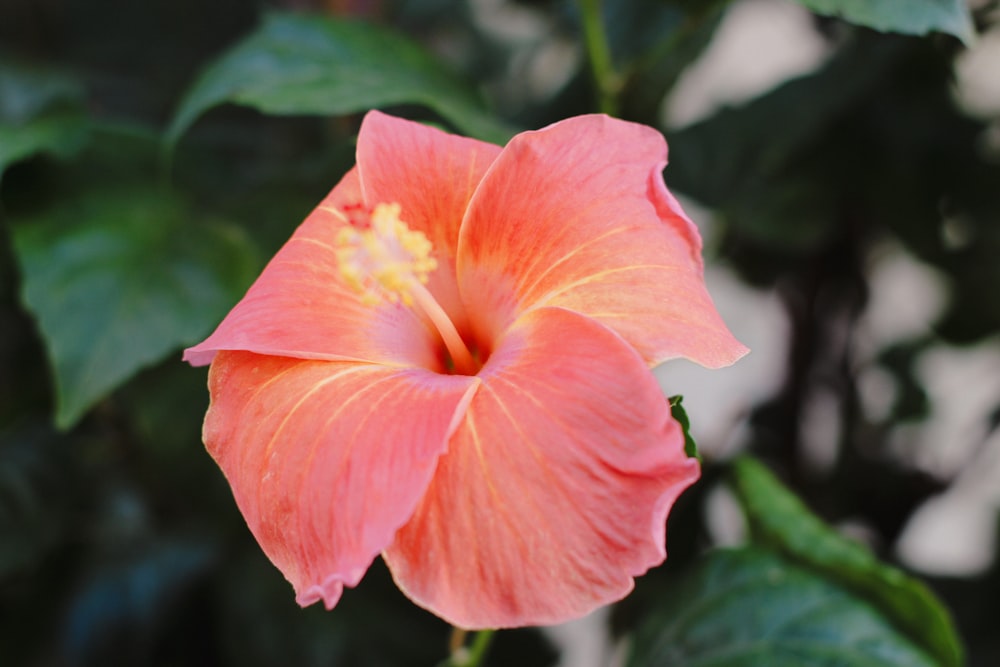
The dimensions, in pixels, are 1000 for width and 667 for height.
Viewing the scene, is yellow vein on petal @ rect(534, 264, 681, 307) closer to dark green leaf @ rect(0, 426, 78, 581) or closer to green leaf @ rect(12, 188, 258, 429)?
green leaf @ rect(12, 188, 258, 429)

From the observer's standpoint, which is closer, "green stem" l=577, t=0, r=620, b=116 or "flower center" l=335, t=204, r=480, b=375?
"flower center" l=335, t=204, r=480, b=375

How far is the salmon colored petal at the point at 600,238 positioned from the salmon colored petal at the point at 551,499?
0.09ft

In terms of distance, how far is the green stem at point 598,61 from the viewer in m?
0.62

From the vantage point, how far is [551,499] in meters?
0.31

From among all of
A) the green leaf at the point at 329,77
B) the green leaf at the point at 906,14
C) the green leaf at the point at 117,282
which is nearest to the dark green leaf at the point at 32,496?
the green leaf at the point at 117,282

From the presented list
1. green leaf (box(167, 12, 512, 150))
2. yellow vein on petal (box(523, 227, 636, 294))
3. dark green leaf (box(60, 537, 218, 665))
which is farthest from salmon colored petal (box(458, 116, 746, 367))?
dark green leaf (box(60, 537, 218, 665))

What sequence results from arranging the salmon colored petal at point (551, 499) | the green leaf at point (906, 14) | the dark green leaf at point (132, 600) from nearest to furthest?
the salmon colored petal at point (551, 499), the green leaf at point (906, 14), the dark green leaf at point (132, 600)

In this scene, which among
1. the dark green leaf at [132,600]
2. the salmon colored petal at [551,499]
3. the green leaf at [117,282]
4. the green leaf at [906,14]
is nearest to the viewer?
the salmon colored petal at [551,499]

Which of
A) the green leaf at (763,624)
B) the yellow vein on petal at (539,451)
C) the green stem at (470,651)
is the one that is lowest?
the green stem at (470,651)

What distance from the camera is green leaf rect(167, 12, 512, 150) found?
1.68 feet

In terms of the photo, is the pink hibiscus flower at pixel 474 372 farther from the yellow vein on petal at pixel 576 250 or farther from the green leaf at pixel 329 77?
the green leaf at pixel 329 77

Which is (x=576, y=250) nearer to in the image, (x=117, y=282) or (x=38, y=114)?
(x=117, y=282)

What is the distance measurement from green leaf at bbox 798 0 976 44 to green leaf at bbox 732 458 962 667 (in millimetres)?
285

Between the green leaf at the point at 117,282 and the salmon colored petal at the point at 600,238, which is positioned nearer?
the salmon colored petal at the point at 600,238
